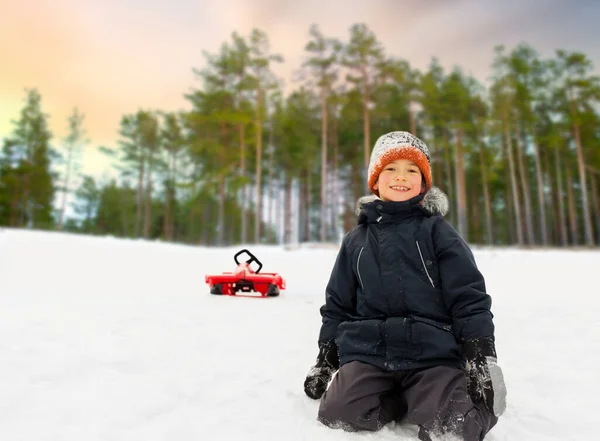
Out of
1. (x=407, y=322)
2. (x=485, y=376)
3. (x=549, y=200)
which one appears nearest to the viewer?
(x=485, y=376)

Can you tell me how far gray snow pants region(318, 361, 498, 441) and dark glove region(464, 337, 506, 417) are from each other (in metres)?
0.04

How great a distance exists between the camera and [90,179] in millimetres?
47688

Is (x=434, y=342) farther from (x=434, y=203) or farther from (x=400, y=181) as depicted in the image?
(x=400, y=181)

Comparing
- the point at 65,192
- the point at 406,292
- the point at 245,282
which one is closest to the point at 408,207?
the point at 406,292

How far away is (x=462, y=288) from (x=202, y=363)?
2100mm

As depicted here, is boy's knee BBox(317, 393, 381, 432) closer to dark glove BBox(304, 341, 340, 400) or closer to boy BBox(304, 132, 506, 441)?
boy BBox(304, 132, 506, 441)

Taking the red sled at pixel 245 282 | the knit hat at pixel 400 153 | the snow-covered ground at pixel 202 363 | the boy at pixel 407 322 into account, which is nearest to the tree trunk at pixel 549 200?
the snow-covered ground at pixel 202 363

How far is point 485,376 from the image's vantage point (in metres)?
1.75

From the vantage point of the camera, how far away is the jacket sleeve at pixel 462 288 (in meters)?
1.85

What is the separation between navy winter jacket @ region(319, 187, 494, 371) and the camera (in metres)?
1.92

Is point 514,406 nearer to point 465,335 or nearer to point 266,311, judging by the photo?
point 465,335

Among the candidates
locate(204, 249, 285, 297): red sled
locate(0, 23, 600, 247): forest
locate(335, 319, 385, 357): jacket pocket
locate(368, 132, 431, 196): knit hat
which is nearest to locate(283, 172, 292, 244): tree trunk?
locate(0, 23, 600, 247): forest

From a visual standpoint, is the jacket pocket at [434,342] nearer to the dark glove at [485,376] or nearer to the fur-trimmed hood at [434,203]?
the dark glove at [485,376]

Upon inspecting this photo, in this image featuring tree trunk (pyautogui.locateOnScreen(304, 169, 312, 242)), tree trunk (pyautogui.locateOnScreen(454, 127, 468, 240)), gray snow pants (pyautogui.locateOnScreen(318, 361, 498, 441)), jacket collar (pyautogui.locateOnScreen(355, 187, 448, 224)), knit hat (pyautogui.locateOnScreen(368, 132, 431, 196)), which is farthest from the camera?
tree trunk (pyautogui.locateOnScreen(304, 169, 312, 242))
